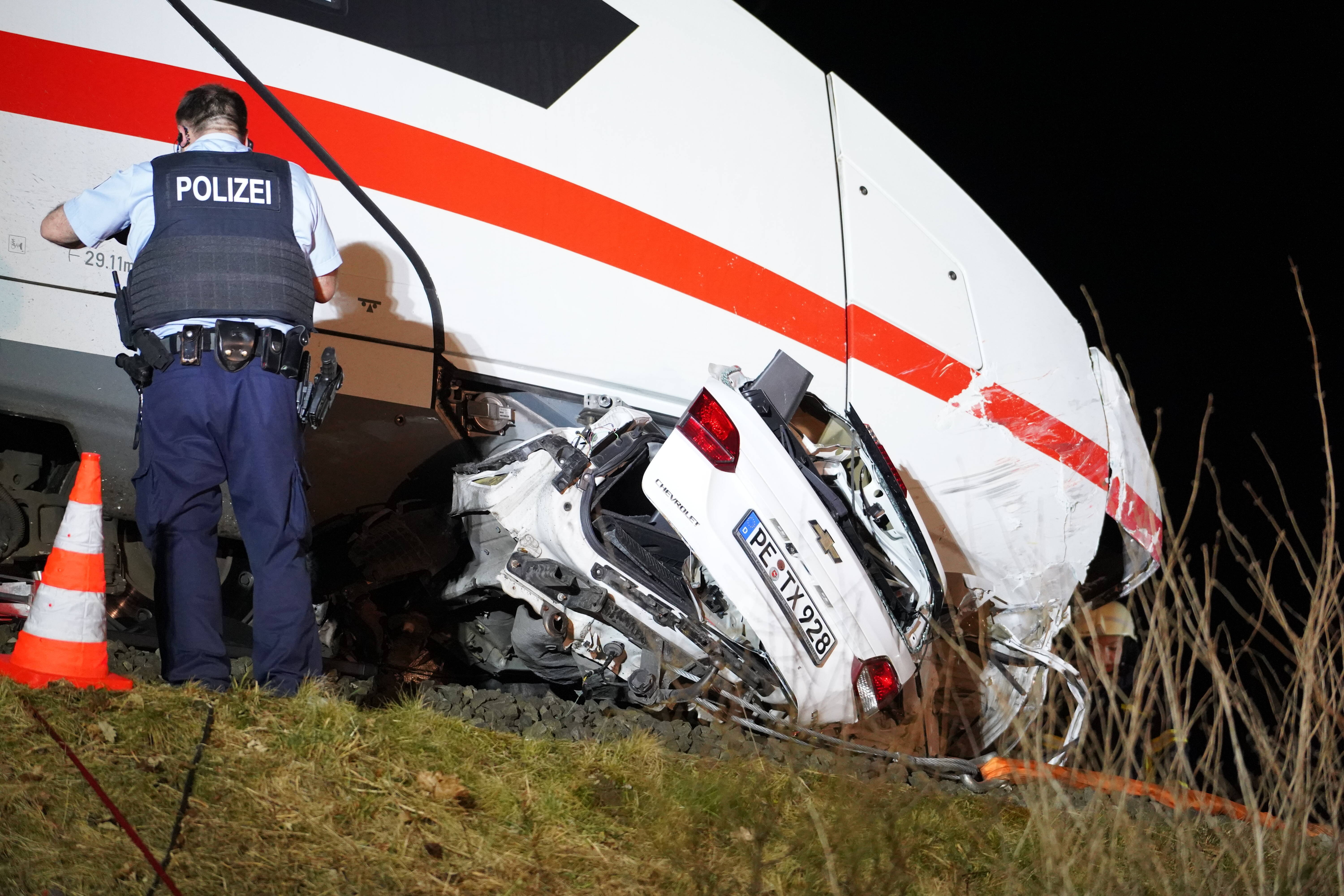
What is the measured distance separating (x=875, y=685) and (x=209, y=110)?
2.85 metres

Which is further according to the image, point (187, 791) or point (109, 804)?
point (187, 791)

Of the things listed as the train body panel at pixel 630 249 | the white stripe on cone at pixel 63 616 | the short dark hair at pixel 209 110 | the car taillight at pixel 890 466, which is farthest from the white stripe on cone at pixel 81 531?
the car taillight at pixel 890 466

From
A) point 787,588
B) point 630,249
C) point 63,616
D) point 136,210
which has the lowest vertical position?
point 63,616

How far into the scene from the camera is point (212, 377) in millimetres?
2953

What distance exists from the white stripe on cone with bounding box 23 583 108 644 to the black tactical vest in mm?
786

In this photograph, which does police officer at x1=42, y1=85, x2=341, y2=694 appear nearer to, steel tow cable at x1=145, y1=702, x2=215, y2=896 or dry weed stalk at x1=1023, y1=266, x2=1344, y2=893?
steel tow cable at x1=145, y1=702, x2=215, y2=896

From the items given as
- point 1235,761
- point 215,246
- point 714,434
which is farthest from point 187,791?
point 1235,761

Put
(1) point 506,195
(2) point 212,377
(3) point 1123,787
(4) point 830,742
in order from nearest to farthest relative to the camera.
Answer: (3) point 1123,787
(2) point 212,377
(4) point 830,742
(1) point 506,195

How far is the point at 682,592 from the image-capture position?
11.9 ft

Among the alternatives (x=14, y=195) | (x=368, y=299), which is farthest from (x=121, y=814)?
(x=14, y=195)

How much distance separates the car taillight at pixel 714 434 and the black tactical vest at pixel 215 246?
130 centimetres

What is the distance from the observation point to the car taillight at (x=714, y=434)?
3.41 metres

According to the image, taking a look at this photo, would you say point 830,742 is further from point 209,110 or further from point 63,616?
point 209,110

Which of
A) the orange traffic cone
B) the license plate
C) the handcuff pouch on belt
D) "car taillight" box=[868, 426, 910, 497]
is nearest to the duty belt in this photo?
the handcuff pouch on belt
